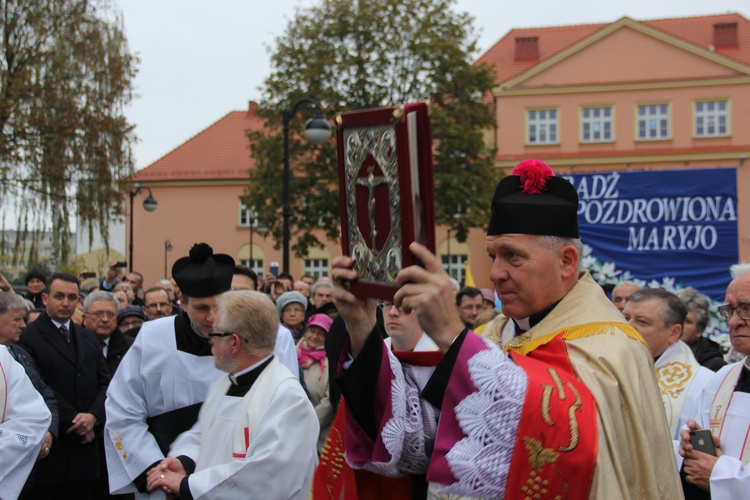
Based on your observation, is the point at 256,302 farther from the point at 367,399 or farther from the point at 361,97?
the point at 361,97

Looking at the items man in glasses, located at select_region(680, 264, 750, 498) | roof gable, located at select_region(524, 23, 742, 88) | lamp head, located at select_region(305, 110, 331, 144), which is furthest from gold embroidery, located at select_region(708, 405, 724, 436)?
roof gable, located at select_region(524, 23, 742, 88)

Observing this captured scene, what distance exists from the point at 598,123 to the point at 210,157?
21486 millimetres

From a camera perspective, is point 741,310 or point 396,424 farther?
point 741,310

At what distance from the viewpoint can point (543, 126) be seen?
41094 millimetres

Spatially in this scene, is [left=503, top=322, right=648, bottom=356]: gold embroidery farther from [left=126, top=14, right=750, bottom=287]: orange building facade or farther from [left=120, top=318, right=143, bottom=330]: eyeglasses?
[left=126, top=14, right=750, bottom=287]: orange building facade

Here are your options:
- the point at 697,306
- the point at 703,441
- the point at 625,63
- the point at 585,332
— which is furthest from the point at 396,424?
the point at 625,63

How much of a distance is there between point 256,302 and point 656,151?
3834 cm

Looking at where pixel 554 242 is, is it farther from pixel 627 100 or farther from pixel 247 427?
pixel 627 100

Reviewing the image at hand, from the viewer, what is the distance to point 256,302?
14.3 ft

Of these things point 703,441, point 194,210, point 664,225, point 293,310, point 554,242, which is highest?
point 194,210

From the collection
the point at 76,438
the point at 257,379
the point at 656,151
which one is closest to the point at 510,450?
the point at 257,379

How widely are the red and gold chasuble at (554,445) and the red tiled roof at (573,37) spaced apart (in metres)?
40.5

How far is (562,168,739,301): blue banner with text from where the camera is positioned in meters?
9.45

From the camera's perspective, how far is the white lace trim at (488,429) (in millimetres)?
2498
